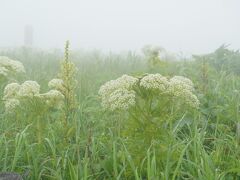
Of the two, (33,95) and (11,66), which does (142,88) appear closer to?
(33,95)

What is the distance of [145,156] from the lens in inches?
114

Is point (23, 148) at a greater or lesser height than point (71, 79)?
lesser

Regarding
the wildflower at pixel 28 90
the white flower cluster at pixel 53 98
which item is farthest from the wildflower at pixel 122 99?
the wildflower at pixel 28 90

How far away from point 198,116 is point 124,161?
4.38 feet

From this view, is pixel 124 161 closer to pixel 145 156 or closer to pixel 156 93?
pixel 145 156

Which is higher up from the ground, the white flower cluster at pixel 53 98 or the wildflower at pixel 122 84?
the wildflower at pixel 122 84

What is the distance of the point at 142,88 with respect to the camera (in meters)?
2.79

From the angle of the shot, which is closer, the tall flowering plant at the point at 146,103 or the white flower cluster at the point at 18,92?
the tall flowering plant at the point at 146,103

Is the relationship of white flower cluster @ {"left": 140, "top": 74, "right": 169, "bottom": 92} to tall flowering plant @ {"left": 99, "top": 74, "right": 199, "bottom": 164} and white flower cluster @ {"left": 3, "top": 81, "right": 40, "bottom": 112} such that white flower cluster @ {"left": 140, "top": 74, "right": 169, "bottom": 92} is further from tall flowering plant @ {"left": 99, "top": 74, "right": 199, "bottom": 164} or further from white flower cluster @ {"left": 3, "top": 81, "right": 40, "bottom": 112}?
white flower cluster @ {"left": 3, "top": 81, "right": 40, "bottom": 112}

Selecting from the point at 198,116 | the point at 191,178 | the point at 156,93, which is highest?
the point at 156,93

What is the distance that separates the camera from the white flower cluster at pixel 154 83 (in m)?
2.70

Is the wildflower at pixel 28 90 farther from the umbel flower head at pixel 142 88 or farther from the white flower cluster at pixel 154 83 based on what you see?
the white flower cluster at pixel 154 83

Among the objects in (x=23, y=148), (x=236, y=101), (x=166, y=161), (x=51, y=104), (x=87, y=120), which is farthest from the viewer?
(x=236, y=101)

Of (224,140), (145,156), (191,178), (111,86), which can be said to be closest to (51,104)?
(111,86)
